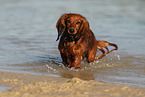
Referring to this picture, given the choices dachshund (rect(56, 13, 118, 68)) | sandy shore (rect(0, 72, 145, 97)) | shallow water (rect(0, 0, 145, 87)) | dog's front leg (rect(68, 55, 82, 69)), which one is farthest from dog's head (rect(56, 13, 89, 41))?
sandy shore (rect(0, 72, 145, 97))

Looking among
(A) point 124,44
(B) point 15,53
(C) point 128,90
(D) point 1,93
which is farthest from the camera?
(A) point 124,44

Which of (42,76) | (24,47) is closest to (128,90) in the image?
(42,76)

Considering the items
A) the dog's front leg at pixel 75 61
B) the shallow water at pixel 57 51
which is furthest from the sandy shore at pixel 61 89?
the dog's front leg at pixel 75 61

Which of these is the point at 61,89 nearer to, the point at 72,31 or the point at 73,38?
the point at 72,31

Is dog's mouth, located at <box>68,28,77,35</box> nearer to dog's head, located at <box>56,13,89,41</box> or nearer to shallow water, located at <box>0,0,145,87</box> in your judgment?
dog's head, located at <box>56,13,89,41</box>

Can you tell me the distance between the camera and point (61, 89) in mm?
4207

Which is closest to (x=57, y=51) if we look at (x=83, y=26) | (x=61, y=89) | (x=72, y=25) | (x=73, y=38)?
(x=73, y=38)

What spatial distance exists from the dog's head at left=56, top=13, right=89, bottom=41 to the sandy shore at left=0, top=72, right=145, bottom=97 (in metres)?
0.91

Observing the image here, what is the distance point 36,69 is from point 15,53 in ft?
5.04

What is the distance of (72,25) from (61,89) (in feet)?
4.69

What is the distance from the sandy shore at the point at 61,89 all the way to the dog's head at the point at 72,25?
0.91 metres

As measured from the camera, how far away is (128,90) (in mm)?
4305

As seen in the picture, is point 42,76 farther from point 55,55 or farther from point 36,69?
point 55,55

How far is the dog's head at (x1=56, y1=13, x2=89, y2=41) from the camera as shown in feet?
17.5
